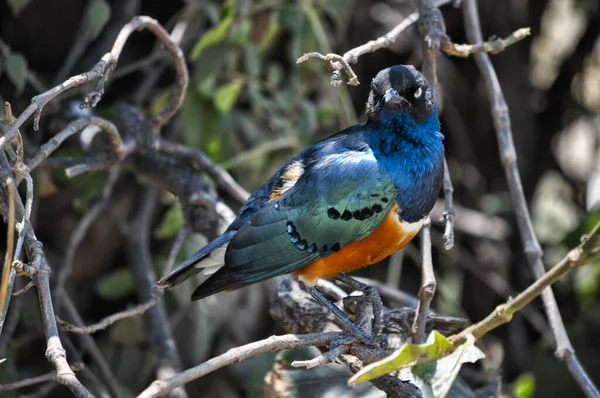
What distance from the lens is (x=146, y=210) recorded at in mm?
3684

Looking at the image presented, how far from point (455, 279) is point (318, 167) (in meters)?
2.33

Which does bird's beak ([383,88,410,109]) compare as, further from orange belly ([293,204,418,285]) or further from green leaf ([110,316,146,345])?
green leaf ([110,316,146,345])

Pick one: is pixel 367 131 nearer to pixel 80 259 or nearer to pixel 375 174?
pixel 375 174

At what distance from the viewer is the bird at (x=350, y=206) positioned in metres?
2.55

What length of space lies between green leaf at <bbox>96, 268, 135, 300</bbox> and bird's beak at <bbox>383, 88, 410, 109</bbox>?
5.59ft

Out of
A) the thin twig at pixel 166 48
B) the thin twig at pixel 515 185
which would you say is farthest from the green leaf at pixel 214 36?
the thin twig at pixel 515 185

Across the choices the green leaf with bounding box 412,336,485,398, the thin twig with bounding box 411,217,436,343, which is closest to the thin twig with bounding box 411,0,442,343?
the thin twig with bounding box 411,217,436,343

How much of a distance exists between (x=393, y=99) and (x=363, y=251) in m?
0.49

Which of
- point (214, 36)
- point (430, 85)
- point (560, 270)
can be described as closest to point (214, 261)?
point (430, 85)

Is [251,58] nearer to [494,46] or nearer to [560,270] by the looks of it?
[494,46]

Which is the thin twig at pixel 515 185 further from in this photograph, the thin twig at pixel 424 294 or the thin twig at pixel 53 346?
the thin twig at pixel 53 346

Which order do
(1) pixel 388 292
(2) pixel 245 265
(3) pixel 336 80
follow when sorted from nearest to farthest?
(3) pixel 336 80 < (2) pixel 245 265 < (1) pixel 388 292

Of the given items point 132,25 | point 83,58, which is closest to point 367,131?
point 132,25

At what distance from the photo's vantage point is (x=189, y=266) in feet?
8.58
